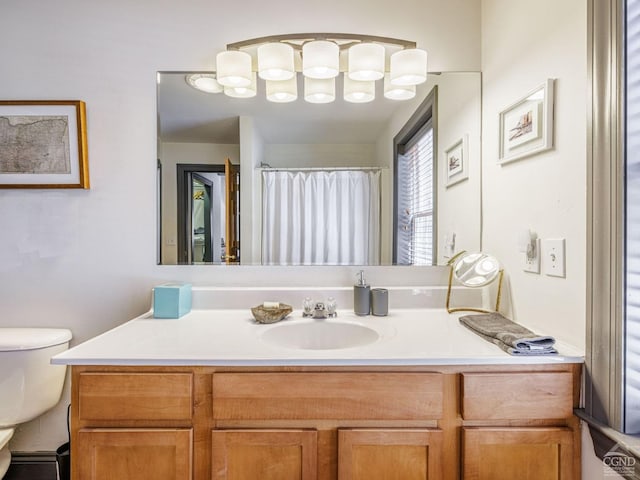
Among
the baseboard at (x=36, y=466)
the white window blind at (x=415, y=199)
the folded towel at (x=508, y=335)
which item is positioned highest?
the white window blind at (x=415, y=199)

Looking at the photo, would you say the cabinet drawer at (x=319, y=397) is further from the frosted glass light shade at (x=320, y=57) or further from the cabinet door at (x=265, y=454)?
the frosted glass light shade at (x=320, y=57)

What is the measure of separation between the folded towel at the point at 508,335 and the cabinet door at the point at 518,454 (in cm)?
22

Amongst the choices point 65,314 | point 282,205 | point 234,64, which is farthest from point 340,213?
point 65,314

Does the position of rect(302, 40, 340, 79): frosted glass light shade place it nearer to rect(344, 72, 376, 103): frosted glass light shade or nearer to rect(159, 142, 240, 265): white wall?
rect(344, 72, 376, 103): frosted glass light shade

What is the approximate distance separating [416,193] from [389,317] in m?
0.58

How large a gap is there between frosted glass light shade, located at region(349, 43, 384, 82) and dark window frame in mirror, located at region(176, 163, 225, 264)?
0.72m

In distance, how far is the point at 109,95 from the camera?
1534mm

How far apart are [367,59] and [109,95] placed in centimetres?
112

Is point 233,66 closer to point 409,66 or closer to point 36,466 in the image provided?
point 409,66

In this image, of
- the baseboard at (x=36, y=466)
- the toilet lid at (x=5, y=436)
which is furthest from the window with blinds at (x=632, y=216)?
the baseboard at (x=36, y=466)

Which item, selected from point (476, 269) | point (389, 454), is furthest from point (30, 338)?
point (476, 269)

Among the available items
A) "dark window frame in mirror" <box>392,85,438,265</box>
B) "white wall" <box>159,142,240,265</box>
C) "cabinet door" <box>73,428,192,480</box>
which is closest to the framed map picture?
"white wall" <box>159,142,240,265</box>

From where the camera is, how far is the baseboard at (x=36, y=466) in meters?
1.54

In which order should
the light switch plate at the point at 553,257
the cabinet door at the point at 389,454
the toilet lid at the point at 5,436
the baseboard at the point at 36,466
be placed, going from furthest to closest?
1. the baseboard at the point at 36,466
2. the toilet lid at the point at 5,436
3. the light switch plate at the point at 553,257
4. the cabinet door at the point at 389,454
